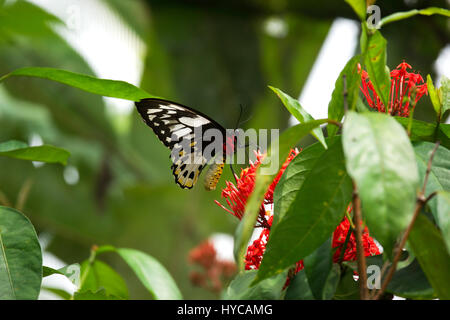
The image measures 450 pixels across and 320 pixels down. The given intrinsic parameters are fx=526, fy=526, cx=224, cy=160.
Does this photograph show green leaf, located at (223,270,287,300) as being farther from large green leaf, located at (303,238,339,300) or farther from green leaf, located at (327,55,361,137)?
green leaf, located at (327,55,361,137)

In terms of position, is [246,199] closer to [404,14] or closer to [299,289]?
[299,289]

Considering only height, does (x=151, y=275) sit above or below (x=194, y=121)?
below

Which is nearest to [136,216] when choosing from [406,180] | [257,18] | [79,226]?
[79,226]

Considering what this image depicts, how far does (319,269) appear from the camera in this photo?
51 centimetres

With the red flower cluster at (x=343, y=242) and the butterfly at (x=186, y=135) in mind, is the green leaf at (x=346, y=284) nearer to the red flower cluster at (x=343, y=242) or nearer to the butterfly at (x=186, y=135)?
the red flower cluster at (x=343, y=242)

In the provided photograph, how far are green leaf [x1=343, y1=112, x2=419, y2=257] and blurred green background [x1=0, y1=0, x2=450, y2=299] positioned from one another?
→ 2.46 metres

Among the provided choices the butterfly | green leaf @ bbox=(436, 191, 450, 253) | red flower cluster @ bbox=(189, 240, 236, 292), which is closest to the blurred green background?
red flower cluster @ bbox=(189, 240, 236, 292)

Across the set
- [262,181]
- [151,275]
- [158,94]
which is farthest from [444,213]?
[158,94]

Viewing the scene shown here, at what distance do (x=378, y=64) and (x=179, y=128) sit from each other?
19.4 inches

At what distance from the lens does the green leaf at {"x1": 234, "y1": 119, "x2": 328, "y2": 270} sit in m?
0.43

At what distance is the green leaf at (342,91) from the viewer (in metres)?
0.53

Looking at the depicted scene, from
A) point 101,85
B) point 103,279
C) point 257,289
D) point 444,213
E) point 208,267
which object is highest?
point 101,85

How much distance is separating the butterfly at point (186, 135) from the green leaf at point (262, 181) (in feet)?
1.32

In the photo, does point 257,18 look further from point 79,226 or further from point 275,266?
point 275,266
